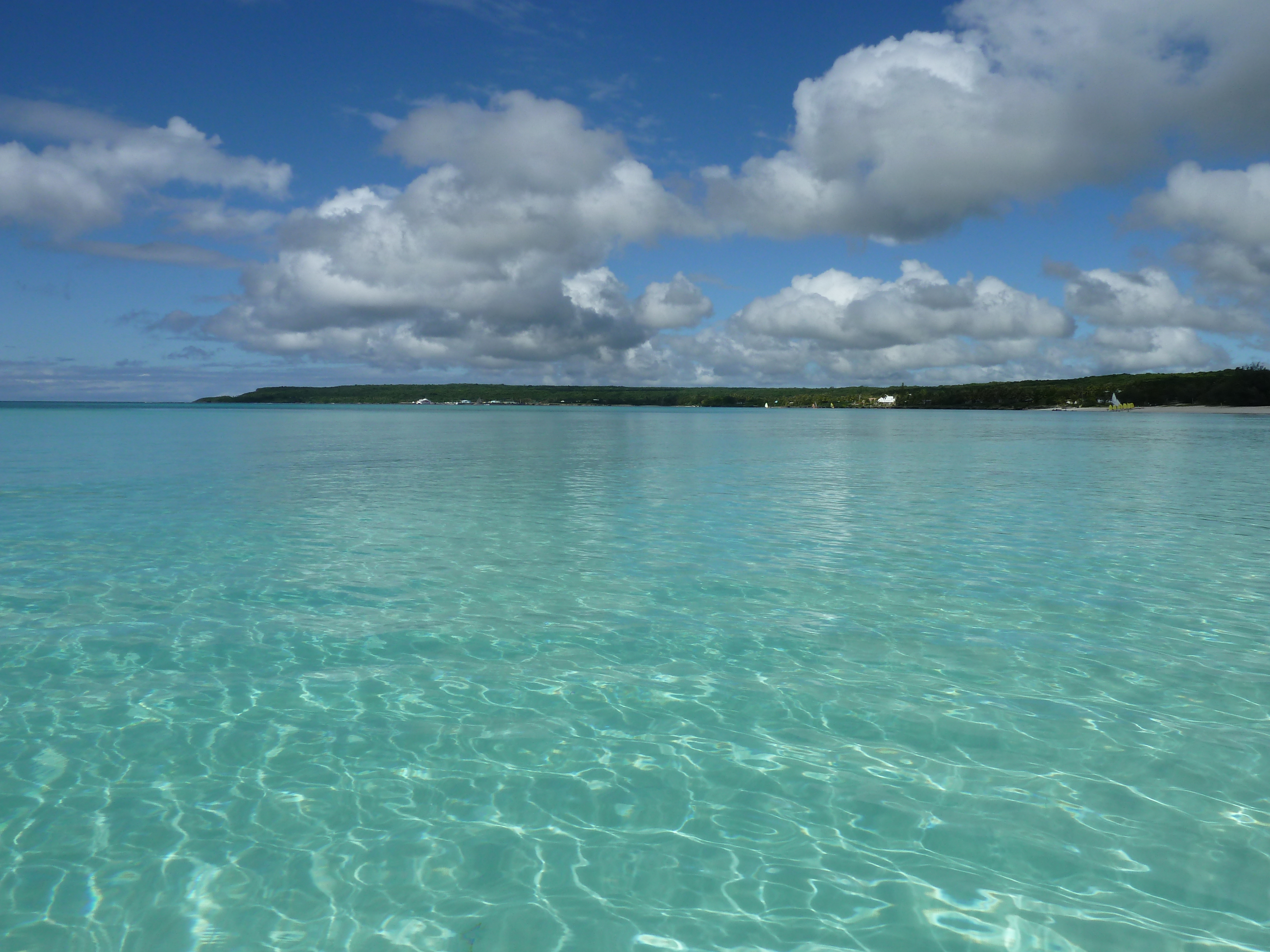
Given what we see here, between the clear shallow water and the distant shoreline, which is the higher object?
the distant shoreline

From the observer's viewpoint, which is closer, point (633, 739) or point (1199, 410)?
point (633, 739)

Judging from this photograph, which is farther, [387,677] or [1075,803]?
[387,677]

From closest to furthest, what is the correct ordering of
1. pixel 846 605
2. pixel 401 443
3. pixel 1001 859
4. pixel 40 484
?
1. pixel 1001 859
2. pixel 846 605
3. pixel 40 484
4. pixel 401 443

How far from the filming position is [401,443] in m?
55.4

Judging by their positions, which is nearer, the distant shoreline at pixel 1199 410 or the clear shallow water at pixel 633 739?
the clear shallow water at pixel 633 739

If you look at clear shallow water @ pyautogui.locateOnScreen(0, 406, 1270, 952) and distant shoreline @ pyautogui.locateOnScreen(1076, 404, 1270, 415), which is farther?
distant shoreline @ pyautogui.locateOnScreen(1076, 404, 1270, 415)

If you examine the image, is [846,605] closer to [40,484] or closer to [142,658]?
[142,658]

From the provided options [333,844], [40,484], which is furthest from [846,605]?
[40,484]

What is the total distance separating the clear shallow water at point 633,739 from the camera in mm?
5301

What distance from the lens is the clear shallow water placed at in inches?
209

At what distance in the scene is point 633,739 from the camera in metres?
7.68

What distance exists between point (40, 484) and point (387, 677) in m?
25.6

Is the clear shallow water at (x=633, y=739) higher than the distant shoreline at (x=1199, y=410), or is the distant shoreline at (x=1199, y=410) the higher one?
the distant shoreline at (x=1199, y=410)

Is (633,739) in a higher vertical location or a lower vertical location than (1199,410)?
lower
